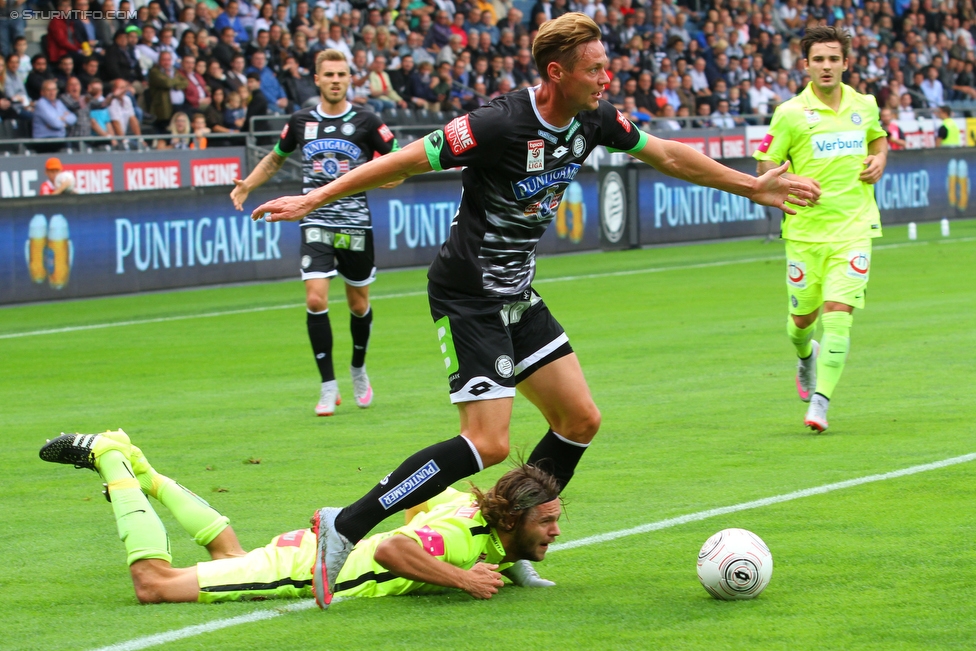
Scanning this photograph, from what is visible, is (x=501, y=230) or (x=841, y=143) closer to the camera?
(x=501, y=230)

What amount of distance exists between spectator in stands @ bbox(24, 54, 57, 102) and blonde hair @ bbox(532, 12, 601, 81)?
17.7 meters

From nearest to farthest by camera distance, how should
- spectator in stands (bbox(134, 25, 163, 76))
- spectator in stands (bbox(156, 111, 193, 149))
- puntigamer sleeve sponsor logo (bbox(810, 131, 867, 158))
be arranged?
puntigamer sleeve sponsor logo (bbox(810, 131, 867, 158)) → spectator in stands (bbox(156, 111, 193, 149)) → spectator in stands (bbox(134, 25, 163, 76))

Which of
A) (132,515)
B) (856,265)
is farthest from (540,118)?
(856,265)

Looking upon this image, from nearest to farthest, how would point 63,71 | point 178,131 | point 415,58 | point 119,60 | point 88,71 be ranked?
point 88,71
point 63,71
point 119,60
point 178,131
point 415,58

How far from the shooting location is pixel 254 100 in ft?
79.5

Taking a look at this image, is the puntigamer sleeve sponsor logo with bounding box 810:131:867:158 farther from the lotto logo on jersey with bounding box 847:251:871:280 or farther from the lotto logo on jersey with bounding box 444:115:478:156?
the lotto logo on jersey with bounding box 444:115:478:156

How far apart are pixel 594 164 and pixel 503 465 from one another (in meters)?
18.6

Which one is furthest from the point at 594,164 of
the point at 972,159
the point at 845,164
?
the point at 845,164

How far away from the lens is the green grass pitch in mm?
5180

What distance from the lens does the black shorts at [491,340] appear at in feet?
18.3

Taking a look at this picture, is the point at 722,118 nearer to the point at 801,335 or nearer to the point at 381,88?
the point at 381,88

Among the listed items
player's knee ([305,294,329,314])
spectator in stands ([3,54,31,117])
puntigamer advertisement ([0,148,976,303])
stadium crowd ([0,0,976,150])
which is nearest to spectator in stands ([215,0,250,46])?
stadium crowd ([0,0,976,150])

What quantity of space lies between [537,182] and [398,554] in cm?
156

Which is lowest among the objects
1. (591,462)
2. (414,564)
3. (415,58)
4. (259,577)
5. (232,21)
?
(591,462)
